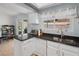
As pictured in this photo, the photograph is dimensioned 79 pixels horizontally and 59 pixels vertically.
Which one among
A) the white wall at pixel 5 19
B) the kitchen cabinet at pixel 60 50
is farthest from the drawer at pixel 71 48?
the white wall at pixel 5 19

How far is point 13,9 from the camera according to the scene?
4.89 feet

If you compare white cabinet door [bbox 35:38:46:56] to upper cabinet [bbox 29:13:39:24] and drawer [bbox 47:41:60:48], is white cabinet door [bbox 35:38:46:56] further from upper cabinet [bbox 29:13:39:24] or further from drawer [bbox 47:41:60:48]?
upper cabinet [bbox 29:13:39:24]

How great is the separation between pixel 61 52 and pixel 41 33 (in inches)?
13.8

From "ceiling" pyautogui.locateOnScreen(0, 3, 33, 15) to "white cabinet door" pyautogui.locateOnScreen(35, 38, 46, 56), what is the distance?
1.39 ft

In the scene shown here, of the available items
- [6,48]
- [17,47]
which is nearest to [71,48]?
[17,47]

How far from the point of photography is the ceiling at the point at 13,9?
4.87 ft

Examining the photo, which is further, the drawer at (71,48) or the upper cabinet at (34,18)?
the upper cabinet at (34,18)

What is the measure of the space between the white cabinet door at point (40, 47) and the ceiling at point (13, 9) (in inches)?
16.7

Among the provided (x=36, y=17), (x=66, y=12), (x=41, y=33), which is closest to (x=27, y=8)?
(x=36, y=17)

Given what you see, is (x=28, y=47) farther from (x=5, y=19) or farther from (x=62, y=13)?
(x=62, y=13)

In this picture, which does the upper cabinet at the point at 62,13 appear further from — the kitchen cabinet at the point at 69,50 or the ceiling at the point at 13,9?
the kitchen cabinet at the point at 69,50

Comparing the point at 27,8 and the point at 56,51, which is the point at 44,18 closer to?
the point at 27,8

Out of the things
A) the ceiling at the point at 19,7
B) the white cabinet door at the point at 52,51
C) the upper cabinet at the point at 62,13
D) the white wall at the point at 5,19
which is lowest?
the white cabinet door at the point at 52,51

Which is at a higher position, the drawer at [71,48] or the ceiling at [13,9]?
the ceiling at [13,9]
